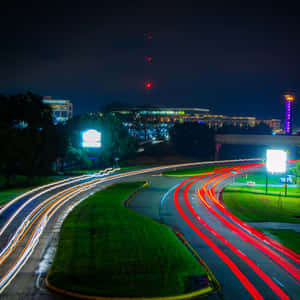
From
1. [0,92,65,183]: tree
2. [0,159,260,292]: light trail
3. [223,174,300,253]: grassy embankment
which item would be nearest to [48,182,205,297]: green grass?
[0,159,260,292]: light trail

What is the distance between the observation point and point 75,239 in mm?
19484

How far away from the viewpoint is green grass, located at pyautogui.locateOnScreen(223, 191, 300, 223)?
29112mm

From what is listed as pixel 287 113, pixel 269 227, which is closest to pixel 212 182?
pixel 269 227

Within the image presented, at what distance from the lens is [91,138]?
63.2m

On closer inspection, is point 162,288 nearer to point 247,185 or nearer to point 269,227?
point 269,227

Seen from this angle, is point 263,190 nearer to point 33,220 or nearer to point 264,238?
point 264,238

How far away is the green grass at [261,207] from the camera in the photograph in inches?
1146

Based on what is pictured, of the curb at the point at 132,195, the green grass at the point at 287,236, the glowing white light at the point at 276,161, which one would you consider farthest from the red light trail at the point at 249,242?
the glowing white light at the point at 276,161

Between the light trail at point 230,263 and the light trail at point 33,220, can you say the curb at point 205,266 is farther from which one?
the light trail at point 33,220

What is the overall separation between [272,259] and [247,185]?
34876mm

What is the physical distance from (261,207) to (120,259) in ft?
74.0

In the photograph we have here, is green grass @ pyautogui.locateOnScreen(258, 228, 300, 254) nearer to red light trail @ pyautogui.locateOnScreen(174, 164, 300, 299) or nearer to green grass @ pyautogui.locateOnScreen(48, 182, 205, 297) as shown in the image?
red light trail @ pyautogui.locateOnScreen(174, 164, 300, 299)

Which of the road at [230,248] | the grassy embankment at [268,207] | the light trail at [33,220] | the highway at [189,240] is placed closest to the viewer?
the highway at [189,240]

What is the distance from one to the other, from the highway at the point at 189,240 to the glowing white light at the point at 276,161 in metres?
9.39
